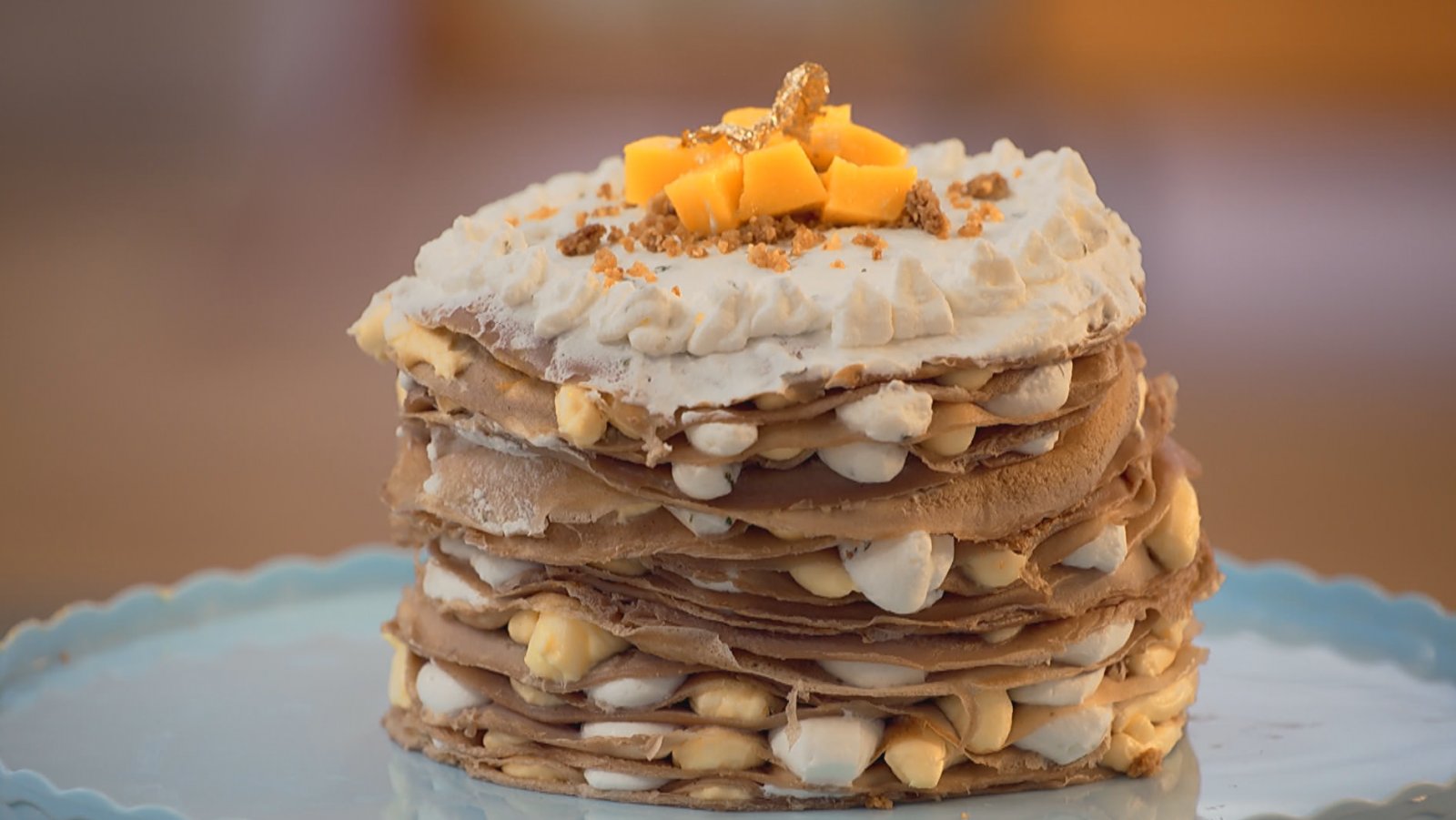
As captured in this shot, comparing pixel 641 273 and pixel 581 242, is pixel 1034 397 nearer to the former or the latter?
pixel 641 273

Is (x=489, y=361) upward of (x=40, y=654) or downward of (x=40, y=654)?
upward

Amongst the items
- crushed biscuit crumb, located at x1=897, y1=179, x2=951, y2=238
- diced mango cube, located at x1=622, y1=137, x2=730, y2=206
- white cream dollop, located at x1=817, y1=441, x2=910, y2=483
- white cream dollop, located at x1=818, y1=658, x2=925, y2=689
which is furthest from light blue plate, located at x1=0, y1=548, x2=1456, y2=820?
diced mango cube, located at x1=622, y1=137, x2=730, y2=206

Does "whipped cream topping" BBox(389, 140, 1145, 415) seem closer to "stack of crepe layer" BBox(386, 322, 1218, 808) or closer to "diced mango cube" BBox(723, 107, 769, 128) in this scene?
"stack of crepe layer" BBox(386, 322, 1218, 808)

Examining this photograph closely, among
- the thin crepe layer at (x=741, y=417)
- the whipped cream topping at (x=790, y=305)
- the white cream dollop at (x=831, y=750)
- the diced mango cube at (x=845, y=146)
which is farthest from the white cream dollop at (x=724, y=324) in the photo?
the diced mango cube at (x=845, y=146)

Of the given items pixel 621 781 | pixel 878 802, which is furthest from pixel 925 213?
pixel 621 781

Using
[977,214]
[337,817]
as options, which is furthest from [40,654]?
[977,214]

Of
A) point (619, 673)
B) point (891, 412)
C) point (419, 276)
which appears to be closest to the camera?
point (891, 412)

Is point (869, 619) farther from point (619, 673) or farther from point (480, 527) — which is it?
point (480, 527)
